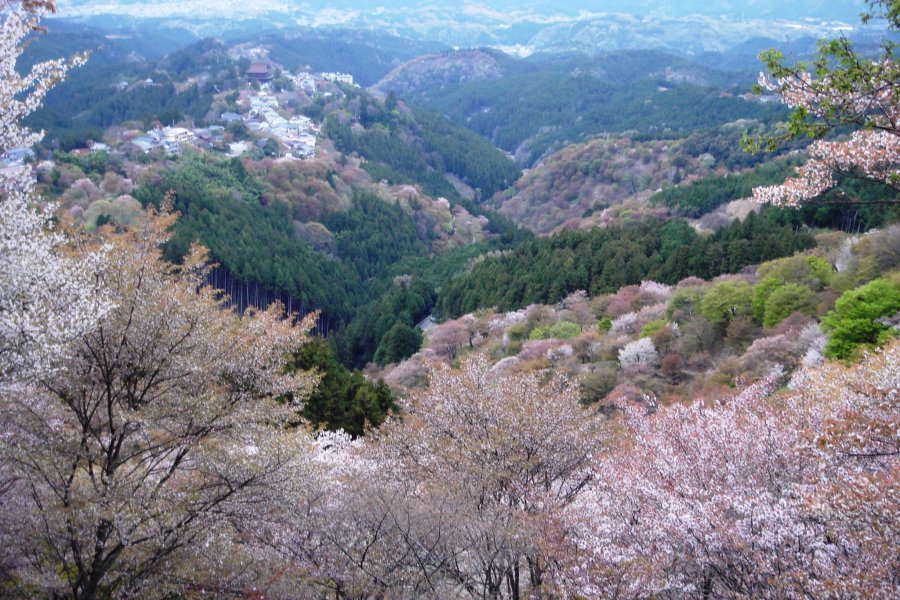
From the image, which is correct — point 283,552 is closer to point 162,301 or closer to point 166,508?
point 166,508

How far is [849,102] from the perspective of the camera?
18.5 feet

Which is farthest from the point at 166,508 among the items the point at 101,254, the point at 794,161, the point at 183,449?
the point at 794,161

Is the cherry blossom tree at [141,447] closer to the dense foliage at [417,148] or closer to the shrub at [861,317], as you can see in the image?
the shrub at [861,317]

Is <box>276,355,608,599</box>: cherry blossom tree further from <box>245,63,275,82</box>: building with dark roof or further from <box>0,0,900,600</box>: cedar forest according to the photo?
<box>245,63,275,82</box>: building with dark roof

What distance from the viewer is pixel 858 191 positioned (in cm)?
4212

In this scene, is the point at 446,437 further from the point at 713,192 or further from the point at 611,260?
the point at 713,192

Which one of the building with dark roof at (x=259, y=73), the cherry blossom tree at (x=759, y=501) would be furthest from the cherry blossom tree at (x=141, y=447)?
the building with dark roof at (x=259, y=73)

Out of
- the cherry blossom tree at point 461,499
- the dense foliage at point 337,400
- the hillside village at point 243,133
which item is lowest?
the hillside village at point 243,133

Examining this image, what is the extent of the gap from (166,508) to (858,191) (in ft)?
150

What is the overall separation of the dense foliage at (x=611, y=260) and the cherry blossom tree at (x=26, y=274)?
35.6 m

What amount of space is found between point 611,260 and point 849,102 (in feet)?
125

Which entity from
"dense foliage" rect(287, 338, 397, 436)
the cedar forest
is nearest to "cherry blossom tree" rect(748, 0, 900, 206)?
the cedar forest

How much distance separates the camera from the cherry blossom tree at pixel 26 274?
6863 mm

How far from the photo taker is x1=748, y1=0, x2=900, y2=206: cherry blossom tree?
5.54m
